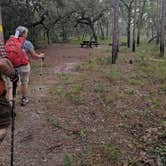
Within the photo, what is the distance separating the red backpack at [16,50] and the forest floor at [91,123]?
3.83ft

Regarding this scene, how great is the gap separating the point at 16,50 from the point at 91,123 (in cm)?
220

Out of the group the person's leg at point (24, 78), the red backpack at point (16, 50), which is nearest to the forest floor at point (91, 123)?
the person's leg at point (24, 78)

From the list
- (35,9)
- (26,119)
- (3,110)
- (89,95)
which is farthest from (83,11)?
(3,110)

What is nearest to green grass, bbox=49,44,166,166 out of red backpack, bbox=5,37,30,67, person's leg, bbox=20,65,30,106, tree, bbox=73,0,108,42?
person's leg, bbox=20,65,30,106

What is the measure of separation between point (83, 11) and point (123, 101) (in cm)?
2516

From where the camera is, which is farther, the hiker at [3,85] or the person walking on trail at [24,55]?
the person walking on trail at [24,55]

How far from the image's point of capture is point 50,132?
6746 mm

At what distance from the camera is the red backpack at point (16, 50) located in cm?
706

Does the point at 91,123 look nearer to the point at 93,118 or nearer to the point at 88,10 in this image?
the point at 93,118

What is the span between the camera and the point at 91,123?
7477mm

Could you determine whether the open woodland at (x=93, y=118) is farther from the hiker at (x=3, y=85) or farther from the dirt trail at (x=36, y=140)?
the hiker at (x=3, y=85)

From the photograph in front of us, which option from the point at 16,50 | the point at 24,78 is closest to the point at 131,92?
the point at 24,78

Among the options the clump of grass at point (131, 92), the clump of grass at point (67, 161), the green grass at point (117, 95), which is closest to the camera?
the clump of grass at point (67, 161)

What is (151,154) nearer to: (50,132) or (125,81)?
(50,132)
